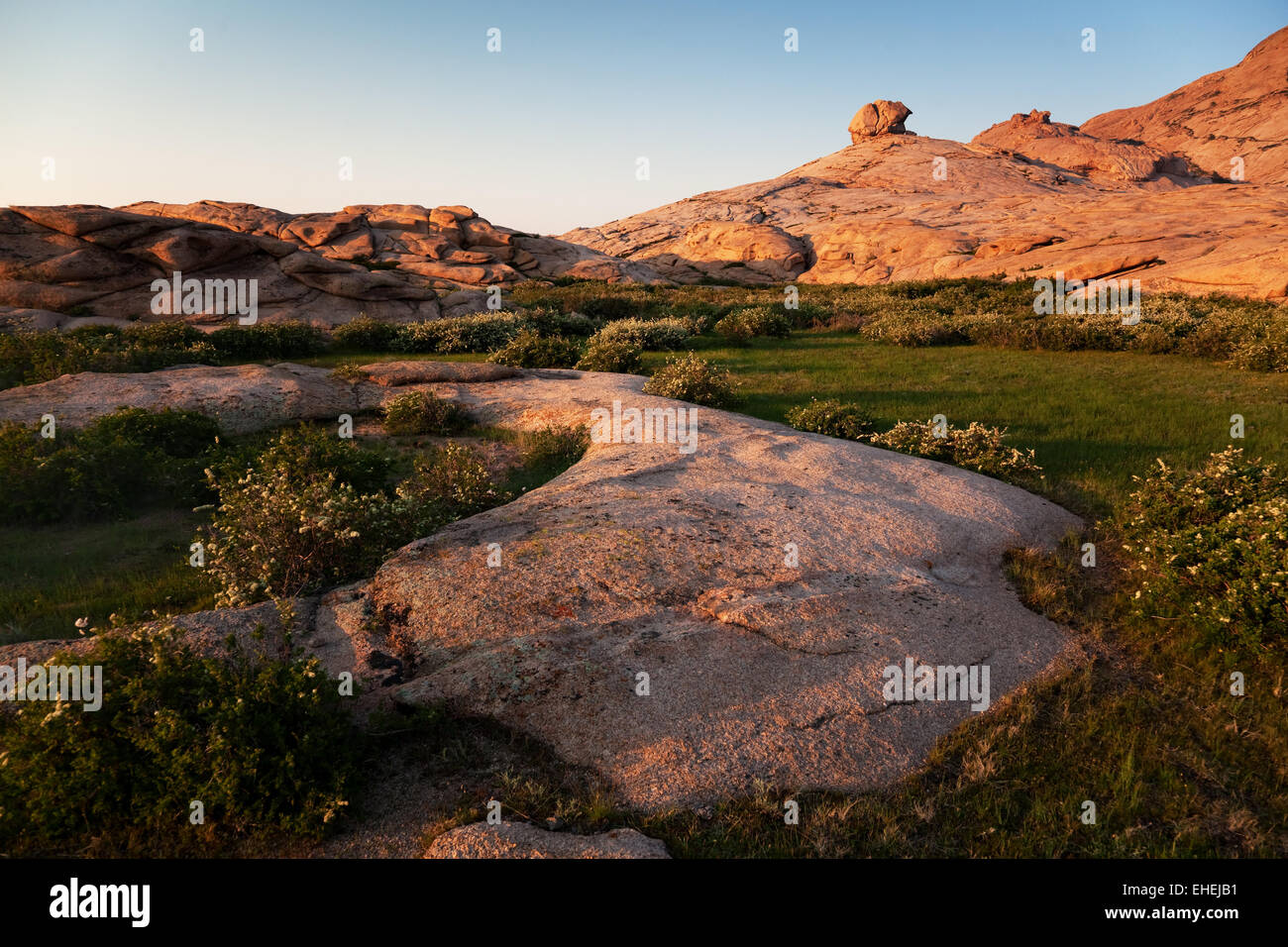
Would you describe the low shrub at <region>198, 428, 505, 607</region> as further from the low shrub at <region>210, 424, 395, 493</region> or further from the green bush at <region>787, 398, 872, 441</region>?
the green bush at <region>787, 398, 872, 441</region>

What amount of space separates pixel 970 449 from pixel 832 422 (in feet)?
8.94

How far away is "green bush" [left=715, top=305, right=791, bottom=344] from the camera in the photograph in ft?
90.2

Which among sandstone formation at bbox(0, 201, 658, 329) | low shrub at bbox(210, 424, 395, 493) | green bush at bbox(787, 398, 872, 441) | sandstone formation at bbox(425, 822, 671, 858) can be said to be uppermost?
sandstone formation at bbox(0, 201, 658, 329)

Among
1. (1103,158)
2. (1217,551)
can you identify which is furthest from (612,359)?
(1103,158)

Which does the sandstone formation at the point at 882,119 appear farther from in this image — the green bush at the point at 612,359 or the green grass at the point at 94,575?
the green grass at the point at 94,575

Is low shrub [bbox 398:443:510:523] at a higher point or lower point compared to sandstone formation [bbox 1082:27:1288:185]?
lower

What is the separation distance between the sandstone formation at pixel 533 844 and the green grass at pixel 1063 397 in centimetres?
885

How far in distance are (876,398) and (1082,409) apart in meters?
4.42

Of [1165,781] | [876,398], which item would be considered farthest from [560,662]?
[876,398]

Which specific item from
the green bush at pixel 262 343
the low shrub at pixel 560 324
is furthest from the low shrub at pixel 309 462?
the low shrub at pixel 560 324

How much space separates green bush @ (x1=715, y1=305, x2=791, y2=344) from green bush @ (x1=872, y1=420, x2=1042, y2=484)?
15406 mm

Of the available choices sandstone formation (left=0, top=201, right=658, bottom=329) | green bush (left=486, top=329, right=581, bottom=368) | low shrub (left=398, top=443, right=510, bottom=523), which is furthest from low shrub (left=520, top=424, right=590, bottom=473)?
sandstone formation (left=0, top=201, right=658, bottom=329)

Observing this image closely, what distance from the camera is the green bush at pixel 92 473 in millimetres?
9508

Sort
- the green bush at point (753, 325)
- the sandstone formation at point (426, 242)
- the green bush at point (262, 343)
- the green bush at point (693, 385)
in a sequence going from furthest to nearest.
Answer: the sandstone formation at point (426, 242) → the green bush at point (753, 325) → the green bush at point (262, 343) → the green bush at point (693, 385)
